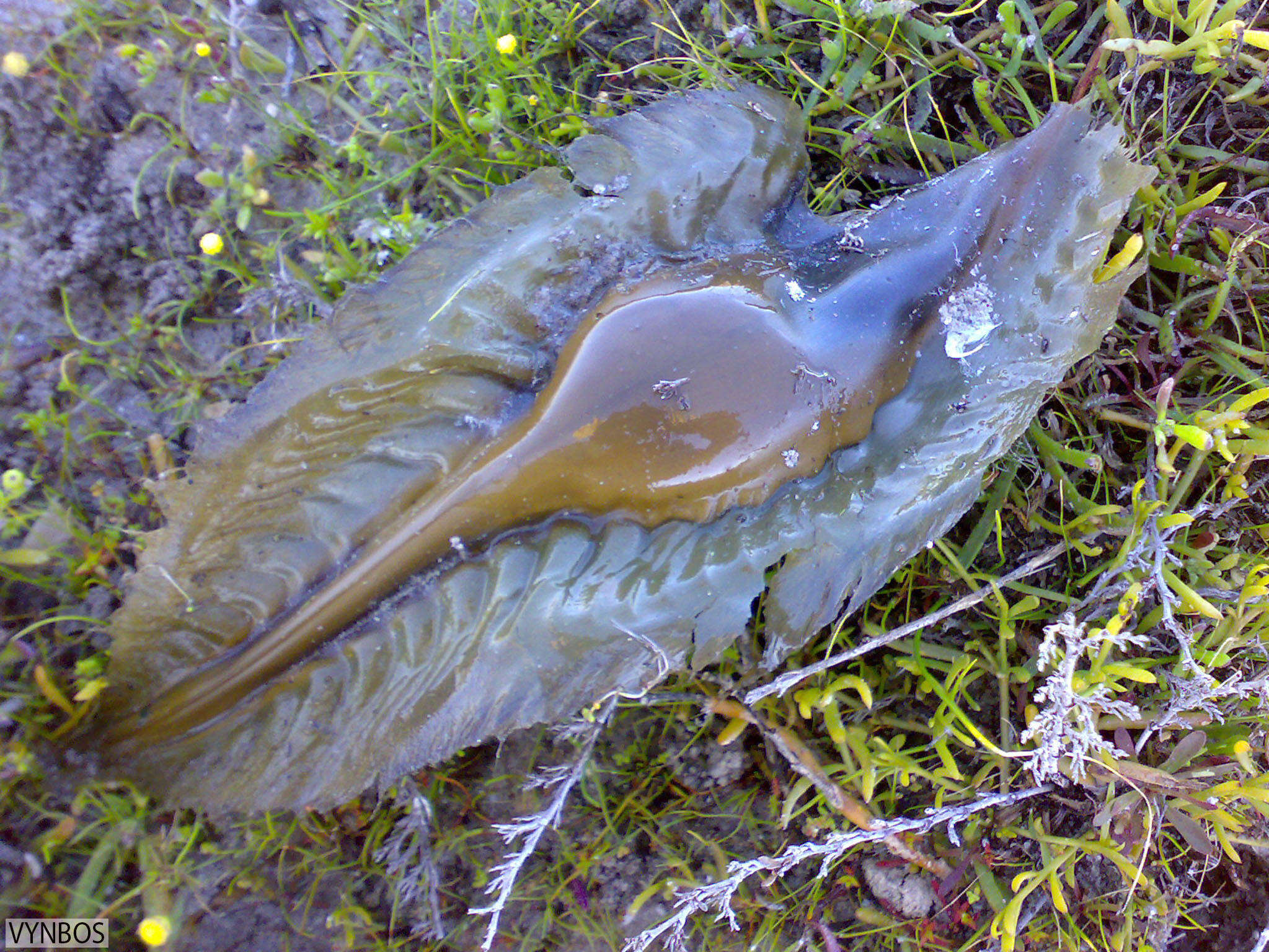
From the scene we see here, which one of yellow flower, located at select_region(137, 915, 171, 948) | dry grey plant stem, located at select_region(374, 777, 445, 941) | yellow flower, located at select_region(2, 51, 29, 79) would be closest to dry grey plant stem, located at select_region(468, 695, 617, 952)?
dry grey plant stem, located at select_region(374, 777, 445, 941)

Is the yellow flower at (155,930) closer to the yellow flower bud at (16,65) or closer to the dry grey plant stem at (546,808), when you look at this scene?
the dry grey plant stem at (546,808)

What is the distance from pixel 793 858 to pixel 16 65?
3.58 metres

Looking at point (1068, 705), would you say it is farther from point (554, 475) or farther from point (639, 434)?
point (554, 475)

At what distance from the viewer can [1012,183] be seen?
7.09 ft

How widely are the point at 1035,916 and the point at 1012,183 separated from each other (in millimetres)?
2253

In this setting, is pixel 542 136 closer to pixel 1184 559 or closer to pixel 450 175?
pixel 450 175

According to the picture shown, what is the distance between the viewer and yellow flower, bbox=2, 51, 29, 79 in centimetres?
267

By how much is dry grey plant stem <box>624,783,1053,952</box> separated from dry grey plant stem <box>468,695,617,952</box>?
1.37 feet

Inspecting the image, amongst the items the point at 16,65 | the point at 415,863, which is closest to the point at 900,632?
the point at 415,863

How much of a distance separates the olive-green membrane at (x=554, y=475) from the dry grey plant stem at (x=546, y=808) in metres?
0.57

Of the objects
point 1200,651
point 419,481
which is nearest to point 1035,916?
point 1200,651

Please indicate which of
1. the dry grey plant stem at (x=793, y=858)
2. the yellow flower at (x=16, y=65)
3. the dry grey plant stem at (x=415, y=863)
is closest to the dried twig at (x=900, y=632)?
the dry grey plant stem at (x=793, y=858)

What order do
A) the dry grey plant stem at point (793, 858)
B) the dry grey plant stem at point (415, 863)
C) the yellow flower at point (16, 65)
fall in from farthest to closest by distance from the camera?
1. the yellow flower at point (16, 65)
2. the dry grey plant stem at point (415, 863)
3. the dry grey plant stem at point (793, 858)

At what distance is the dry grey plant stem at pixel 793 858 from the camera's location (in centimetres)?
242
